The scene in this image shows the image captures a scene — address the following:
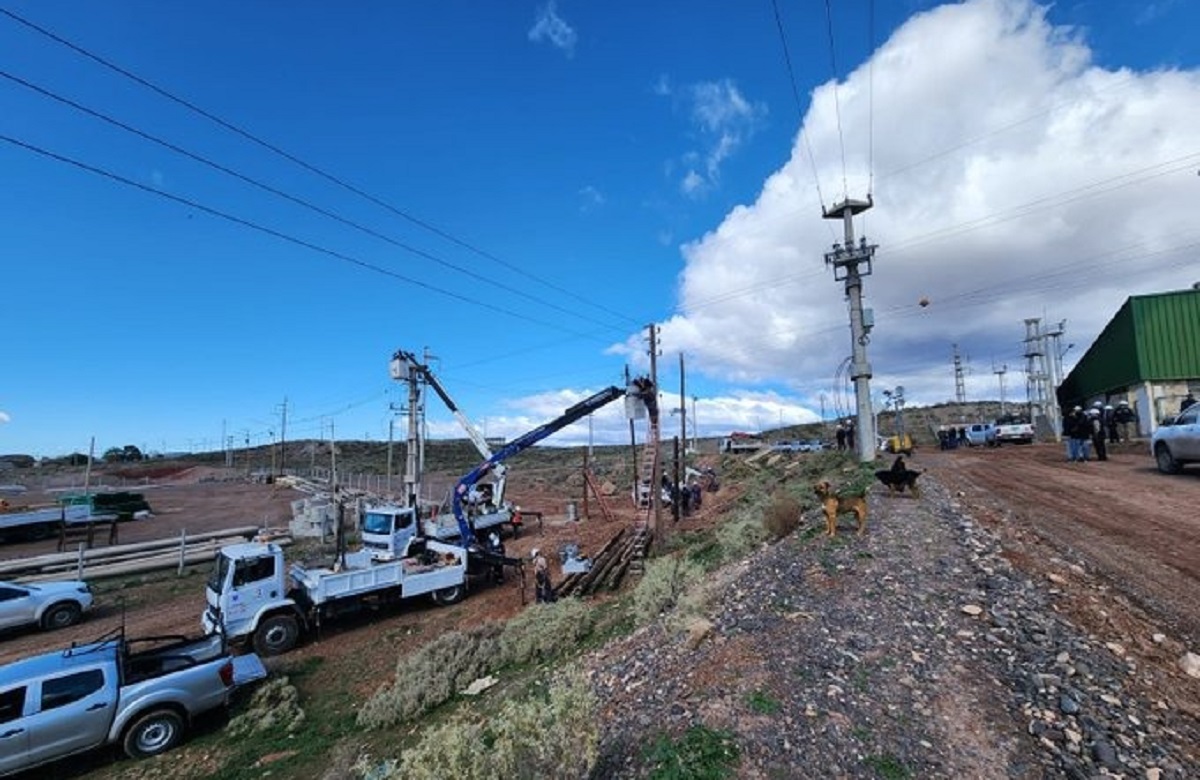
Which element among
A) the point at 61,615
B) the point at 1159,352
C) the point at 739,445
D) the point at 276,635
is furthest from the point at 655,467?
the point at 739,445

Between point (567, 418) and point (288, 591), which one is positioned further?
point (567, 418)

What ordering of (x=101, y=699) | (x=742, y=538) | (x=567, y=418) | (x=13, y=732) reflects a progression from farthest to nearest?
(x=567, y=418) < (x=742, y=538) < (x=101, y=699) < (x=13, y=732)

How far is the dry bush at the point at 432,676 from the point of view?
10.5m

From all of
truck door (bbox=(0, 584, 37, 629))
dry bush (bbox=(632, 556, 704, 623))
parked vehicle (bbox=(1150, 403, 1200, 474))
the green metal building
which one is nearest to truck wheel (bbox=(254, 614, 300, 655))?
truck door (bbox=(0, 584, 37, 629))

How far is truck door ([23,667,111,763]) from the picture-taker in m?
9.22

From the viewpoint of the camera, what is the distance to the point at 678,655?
312 inches

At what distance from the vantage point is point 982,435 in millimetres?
42375

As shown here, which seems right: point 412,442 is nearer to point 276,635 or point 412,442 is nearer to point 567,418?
point 567,418

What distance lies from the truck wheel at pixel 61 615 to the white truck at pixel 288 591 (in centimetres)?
501

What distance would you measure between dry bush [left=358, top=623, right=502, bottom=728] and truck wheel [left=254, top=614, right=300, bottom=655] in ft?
16.1

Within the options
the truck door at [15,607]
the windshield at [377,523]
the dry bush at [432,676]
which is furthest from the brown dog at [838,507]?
the truck door at [15,607]

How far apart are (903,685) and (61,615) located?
75.5 feet

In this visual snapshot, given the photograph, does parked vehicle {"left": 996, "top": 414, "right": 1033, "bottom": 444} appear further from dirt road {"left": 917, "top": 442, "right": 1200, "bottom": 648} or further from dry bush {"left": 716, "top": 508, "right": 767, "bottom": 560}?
dry bush {"left": 716, "top": 508, "right": 767, "bottom": 560}

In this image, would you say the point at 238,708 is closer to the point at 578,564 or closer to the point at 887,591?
the point at 578,564
